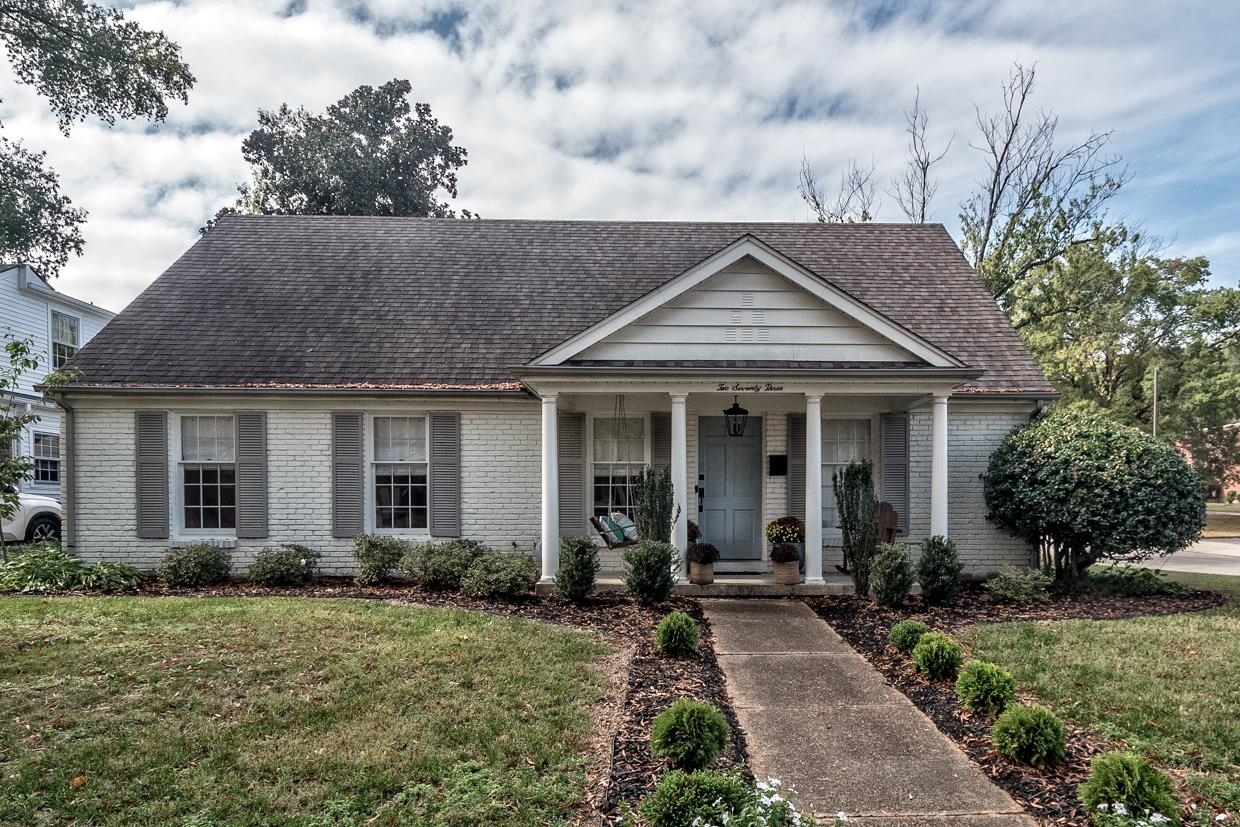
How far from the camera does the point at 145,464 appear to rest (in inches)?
384

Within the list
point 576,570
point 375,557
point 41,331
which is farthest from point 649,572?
point 41,331

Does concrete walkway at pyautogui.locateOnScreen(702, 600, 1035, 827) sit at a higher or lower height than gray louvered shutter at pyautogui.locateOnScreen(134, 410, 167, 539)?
lower

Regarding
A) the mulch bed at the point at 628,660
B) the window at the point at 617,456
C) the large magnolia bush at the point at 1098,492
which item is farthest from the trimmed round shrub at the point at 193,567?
the large magnolia bush at the point at 1098,492

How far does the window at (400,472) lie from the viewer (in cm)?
1008

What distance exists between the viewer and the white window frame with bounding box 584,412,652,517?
403 inches

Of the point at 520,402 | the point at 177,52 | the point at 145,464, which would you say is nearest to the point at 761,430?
the point at 520,402

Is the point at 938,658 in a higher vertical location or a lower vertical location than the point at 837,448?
lower

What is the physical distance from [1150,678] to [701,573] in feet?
15.6

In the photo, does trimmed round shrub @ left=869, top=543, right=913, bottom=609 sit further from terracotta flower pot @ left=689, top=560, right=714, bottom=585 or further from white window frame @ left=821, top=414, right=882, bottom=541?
white window frame @ left=821, top=414, right=882, bottom=541

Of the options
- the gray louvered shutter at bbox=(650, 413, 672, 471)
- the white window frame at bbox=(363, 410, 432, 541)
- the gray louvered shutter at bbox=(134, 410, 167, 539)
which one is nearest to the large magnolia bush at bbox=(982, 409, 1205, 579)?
the gray louvered shutter at bbox=(650, 413, 672, 471)

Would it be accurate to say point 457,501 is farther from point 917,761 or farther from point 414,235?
point 917,761

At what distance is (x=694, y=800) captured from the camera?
3.16 m

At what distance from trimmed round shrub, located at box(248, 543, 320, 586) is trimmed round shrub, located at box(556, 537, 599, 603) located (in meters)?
3.85

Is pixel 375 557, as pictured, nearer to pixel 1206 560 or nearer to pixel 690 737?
pixel 690 737
